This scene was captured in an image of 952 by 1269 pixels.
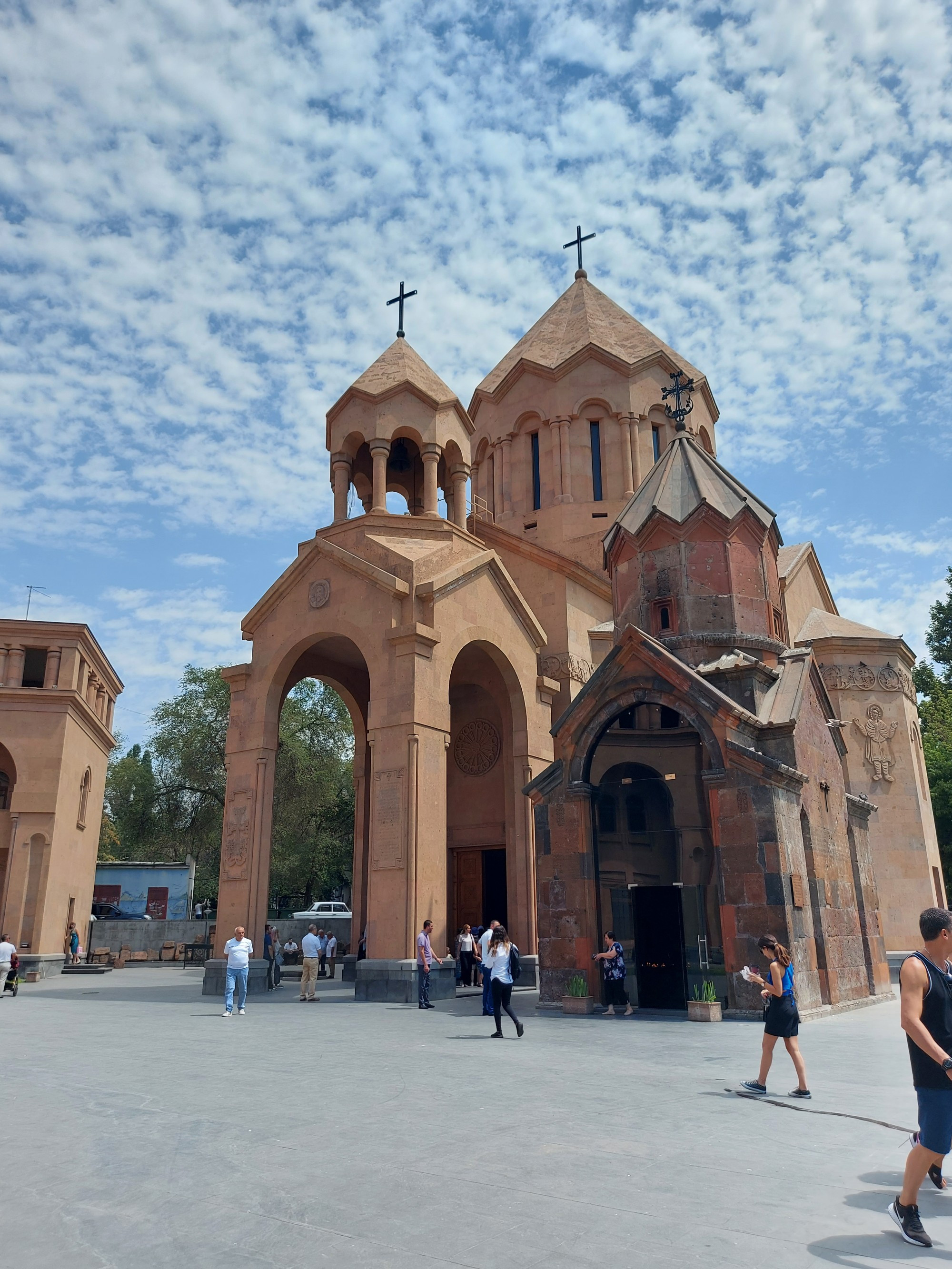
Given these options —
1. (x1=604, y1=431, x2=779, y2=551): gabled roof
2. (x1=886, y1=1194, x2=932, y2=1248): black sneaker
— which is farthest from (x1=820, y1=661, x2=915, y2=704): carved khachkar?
(x1=886, y1=1194, x2=932, y2=1248): black sneaker

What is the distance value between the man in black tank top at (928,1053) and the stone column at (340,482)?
Answer: 1688 centimetres

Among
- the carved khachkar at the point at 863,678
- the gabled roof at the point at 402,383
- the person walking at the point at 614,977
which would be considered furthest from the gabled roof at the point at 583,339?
the person walking at the point at 614,977

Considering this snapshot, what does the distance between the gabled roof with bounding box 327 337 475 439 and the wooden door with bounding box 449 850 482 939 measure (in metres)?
9.78

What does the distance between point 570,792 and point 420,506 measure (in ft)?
35.0

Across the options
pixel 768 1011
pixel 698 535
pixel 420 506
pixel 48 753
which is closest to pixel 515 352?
pixel 420 506

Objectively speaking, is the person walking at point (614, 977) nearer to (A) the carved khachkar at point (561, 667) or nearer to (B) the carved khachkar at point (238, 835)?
(B) the carved khachkar at point (238, 835)

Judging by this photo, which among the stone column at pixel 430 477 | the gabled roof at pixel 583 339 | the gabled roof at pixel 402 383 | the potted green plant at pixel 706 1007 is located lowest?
the potted green plant at pixel 706 1007

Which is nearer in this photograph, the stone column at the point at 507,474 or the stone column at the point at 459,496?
the stone column at the point at 459,496

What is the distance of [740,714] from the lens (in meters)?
13.4

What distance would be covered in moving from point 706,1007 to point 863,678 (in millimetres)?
13010

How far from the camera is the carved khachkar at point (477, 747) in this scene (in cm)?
2108

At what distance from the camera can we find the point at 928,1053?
14.5 feet

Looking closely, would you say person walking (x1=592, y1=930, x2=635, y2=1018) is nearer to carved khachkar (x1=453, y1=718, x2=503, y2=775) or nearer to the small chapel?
the small chapel

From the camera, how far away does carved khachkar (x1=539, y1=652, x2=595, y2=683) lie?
21438 millimetres
